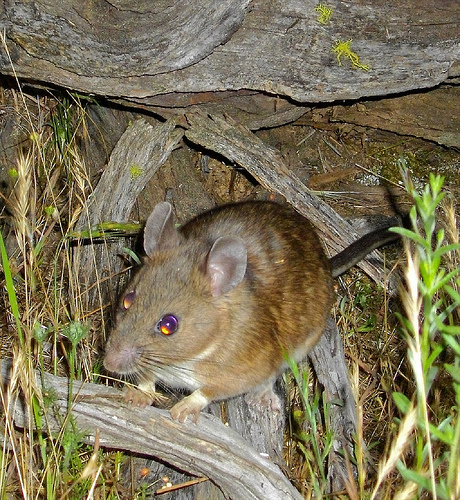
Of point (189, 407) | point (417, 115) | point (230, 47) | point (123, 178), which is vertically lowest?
point (189, 407)

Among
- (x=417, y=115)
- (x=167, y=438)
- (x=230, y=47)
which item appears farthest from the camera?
(x=417, y=115)

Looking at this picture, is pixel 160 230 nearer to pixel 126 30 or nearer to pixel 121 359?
pixel 121 359

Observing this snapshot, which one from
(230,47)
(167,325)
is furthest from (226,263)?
(230,47)

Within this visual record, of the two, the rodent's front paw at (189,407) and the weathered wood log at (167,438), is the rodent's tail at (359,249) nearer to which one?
the rodent's front paw at (189,407)

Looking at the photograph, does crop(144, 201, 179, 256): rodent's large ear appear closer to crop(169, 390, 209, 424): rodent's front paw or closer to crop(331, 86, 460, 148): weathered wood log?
crop(169, 390, 209, 424): rodent's front paw

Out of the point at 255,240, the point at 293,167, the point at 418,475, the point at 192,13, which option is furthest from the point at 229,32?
the point at 418,475

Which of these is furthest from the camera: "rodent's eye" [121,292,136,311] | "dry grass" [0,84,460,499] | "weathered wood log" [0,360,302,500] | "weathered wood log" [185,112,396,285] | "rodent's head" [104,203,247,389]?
"weathered wood log" [185,112,396,285]

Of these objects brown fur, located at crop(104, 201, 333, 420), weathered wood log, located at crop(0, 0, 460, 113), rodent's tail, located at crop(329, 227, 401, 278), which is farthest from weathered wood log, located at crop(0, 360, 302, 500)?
weathered wood log, located at crop(0, 0, 460, 113)
